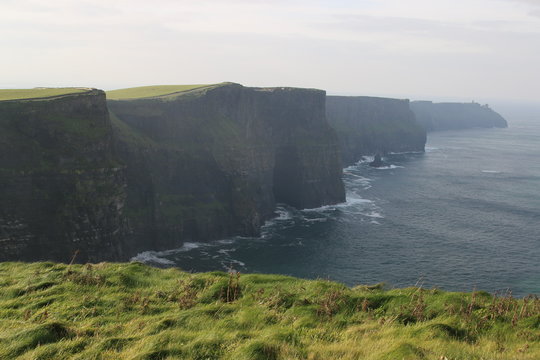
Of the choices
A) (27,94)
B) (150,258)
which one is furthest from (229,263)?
(27,94)

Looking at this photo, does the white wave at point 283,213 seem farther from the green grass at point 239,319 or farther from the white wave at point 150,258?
the green grass at point 239,319

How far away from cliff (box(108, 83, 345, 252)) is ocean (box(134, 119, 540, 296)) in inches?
174

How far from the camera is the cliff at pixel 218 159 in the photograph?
83.6 meters

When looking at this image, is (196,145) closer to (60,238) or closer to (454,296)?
(60,238)

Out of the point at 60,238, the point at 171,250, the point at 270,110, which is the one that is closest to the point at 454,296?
the point at 60,238

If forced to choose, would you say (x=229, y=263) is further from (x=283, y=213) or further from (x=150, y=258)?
(x=283, y=213)

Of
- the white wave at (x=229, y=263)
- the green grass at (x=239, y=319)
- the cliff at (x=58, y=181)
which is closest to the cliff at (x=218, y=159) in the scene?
the cliff at (x=58, y=181)

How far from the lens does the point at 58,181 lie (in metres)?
64.7

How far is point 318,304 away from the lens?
1605 centimetres

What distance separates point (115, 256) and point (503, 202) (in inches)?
3802

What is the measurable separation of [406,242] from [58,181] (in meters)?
61.0

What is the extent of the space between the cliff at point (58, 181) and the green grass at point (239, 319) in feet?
156

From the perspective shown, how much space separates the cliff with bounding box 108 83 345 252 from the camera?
83562mm

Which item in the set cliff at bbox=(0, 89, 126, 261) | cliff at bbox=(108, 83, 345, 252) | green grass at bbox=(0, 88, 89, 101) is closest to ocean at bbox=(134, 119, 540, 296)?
cliff at bbox=(108, 83, 345, 252)
